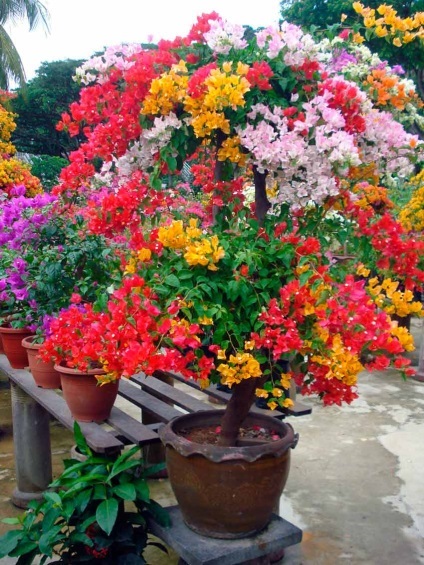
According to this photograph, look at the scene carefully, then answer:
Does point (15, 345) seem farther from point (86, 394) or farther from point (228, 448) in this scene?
point (228, 448)

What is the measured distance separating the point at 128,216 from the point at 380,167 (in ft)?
3.11

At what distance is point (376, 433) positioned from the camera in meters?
4.55

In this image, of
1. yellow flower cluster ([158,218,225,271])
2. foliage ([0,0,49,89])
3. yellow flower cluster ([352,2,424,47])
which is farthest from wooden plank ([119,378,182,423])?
foliage ([0,0,49,89])

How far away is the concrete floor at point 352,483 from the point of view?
2.99 m

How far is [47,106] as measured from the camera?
26.1 metres

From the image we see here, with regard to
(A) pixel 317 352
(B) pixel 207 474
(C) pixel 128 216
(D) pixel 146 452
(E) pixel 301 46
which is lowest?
(D) pixel 146 452

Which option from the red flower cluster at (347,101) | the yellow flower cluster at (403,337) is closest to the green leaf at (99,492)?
the yellow flower cluster at (403,337)

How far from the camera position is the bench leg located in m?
3.42

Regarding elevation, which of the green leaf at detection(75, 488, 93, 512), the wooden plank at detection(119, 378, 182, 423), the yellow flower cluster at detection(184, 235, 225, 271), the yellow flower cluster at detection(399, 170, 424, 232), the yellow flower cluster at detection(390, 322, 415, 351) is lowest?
the green leaf at detection(75, 488, 93, 512)

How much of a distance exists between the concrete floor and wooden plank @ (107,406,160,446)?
66 centimetres

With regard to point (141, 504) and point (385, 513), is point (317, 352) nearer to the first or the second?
point (141, 504)

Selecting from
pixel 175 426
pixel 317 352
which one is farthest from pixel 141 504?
pixel 317 352

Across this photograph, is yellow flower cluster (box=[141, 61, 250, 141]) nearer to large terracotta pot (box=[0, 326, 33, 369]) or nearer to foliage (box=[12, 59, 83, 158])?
large terracotta pot (box=[0, 326, 33, 369])

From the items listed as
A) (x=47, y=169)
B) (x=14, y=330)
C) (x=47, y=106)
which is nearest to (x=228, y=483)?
(x=14, y=330)
